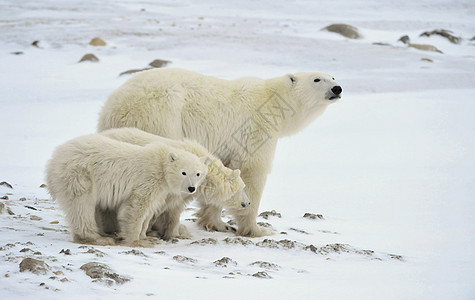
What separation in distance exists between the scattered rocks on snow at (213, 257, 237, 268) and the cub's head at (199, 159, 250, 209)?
1376mm

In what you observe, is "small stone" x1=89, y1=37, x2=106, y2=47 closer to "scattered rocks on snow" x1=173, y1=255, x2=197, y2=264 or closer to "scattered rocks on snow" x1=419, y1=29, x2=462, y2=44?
"scattered rocks on snow" x1=419, y1=29, x2=462, y2=44

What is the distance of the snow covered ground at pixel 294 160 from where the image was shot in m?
4.61

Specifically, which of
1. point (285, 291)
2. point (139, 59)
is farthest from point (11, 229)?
point (139, 59)

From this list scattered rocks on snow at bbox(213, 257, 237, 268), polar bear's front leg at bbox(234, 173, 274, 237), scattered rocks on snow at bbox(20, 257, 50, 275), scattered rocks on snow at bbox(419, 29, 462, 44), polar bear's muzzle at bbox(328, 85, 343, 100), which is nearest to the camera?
scattered rocks on snow at bbox(20, 257, 50, 275)

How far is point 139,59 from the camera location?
22.9 metres

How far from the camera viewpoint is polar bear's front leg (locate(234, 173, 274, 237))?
693cm

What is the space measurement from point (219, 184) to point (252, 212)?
735mm

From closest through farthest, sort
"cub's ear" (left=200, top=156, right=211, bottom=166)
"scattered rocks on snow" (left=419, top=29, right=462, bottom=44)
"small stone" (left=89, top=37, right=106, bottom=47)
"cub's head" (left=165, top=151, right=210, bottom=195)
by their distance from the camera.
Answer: "cub's head" (left=165, top=151, right=210, bottom=195) → "cub's ear" (left=200, top=156, right=211, bottom=166) → "small stone" (left=89, top=37, right=106, bottom=47) → "scattered rocks on snow" (left=419, top=29, right=462, bottom=44)

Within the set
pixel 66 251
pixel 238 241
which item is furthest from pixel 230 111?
pixel 66 251

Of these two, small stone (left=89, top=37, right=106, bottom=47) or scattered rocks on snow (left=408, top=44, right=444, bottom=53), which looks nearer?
small stone (left=89, top=37, right=106, bottom=47)

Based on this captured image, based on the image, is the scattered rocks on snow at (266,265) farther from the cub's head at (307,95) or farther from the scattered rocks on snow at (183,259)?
the cub's head at (307,95)

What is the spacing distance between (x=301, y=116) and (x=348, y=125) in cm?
787

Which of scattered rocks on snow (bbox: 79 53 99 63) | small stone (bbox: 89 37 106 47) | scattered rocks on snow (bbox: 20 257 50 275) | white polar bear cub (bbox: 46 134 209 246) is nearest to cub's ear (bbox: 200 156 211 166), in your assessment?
white polar bear cub (bbox: 46 134 209 246)

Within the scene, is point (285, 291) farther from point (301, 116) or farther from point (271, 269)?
point (301, 116)
